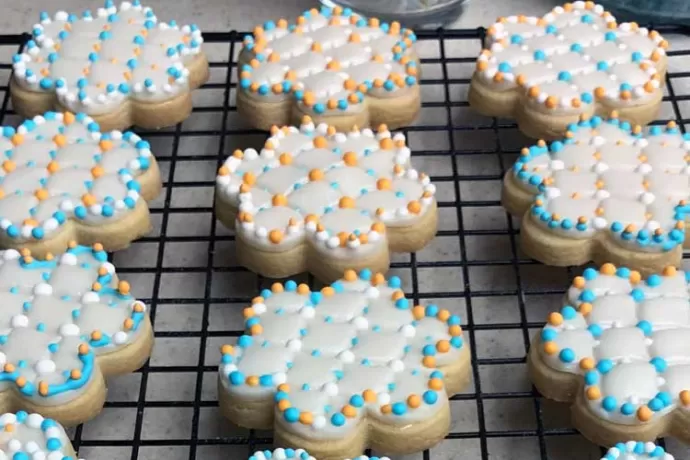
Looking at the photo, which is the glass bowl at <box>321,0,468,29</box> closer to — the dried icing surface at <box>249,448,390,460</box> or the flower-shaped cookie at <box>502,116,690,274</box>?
the flower-shaped cookie at <box>502,116,690,274</box>

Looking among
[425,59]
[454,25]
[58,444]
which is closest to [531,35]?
[425,59]

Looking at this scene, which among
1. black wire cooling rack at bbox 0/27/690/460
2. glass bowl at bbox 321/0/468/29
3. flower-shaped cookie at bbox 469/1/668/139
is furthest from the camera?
glass bowl at bbox 321/0/468/29

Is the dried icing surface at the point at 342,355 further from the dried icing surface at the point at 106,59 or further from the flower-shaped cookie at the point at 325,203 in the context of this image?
the dried icing surface at the point at 106,59

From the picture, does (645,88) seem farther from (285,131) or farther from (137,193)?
(137,193)

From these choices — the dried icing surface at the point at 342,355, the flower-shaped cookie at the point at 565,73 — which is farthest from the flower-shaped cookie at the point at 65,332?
the flower-shaped cookie at the point at 565,73

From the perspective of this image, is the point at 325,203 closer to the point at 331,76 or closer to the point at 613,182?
the point at 331,76

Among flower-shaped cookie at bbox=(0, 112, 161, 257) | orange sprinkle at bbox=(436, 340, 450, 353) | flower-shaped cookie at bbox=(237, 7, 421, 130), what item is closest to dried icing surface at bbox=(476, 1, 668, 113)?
flower-shaped cookie at bbox=(237, 7, 421, 130)
